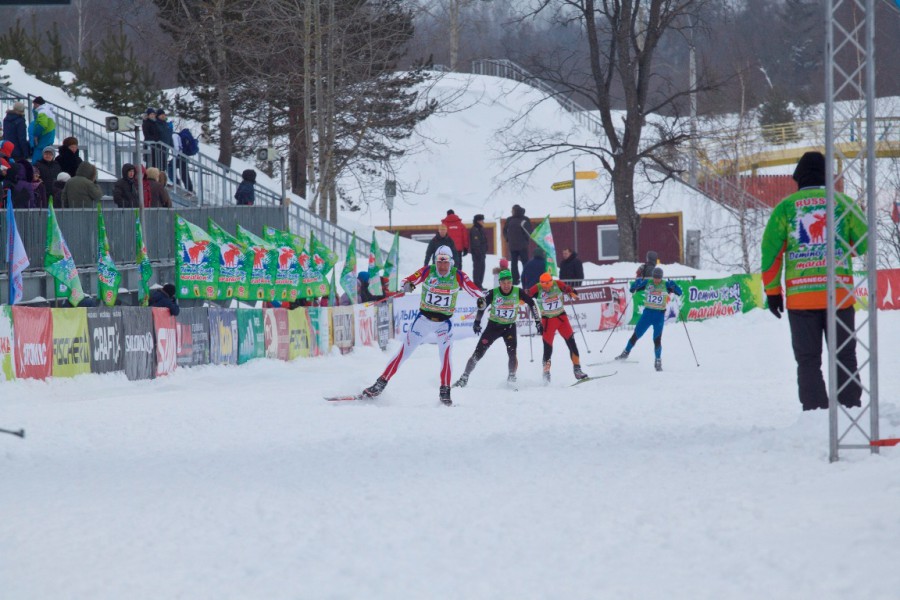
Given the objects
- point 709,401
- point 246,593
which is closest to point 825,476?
point 246,593

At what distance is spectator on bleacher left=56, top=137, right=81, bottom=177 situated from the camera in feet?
59.6

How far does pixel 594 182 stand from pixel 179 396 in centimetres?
3687

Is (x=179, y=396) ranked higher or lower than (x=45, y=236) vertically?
lower

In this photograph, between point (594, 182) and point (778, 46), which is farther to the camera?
point (778, 46)

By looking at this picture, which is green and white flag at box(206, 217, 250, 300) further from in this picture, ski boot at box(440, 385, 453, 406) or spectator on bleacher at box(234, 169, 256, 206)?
ski boot at box(440, 385, 453, 406)

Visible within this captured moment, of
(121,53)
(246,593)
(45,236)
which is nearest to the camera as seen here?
(246,593)

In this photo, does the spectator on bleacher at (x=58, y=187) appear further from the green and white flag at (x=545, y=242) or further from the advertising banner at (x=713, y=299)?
the advertising banner at (x=713, y=299)

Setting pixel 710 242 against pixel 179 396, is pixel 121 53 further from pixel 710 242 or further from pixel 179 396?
pixel 179 396

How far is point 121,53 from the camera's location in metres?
39.1

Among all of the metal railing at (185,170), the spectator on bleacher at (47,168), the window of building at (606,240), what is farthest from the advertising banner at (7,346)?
the window of building at (606,240)

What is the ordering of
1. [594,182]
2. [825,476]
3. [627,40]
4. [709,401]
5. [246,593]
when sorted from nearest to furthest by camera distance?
[246,593] → [825,476] → [709,401] → [627,40] → [594,182]

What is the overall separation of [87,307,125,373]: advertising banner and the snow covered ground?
7.56ft

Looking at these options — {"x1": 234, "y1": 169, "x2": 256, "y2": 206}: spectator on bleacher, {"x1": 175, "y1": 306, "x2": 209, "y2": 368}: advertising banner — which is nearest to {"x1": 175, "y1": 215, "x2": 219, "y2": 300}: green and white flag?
{"x1": 175, "y1": 306, "x2": 209, "y2": 368}: advertising banner

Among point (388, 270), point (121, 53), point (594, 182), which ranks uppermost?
point (121, 53)
